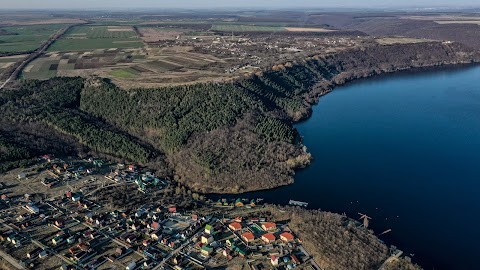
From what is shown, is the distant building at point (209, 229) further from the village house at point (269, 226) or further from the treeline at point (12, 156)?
the treeline at point (12, 156)

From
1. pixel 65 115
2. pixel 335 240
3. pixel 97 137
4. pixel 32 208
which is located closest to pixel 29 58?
pixel 65 115

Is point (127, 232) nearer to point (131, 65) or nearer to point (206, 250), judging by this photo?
point (206, 250)

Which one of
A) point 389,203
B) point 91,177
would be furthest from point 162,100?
point 389,203

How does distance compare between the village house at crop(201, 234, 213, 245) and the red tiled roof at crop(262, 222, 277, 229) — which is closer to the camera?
the village house at crop(201, 234, 213, 245)

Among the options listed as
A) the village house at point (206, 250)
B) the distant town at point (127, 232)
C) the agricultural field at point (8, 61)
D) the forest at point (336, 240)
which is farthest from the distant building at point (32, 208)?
the agricultural field at point (8, 61)

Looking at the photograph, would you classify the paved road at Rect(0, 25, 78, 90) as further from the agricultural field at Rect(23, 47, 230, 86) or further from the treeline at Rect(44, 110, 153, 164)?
the treeline at Rect(44, 110, 153, 164)

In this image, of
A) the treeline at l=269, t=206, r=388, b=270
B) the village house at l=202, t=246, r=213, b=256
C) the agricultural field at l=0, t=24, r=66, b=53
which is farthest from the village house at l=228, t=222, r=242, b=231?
the agricultural field at l=0, t=24, r=66, b=53

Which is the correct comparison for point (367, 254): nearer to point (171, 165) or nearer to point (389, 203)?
point (389, 203)
